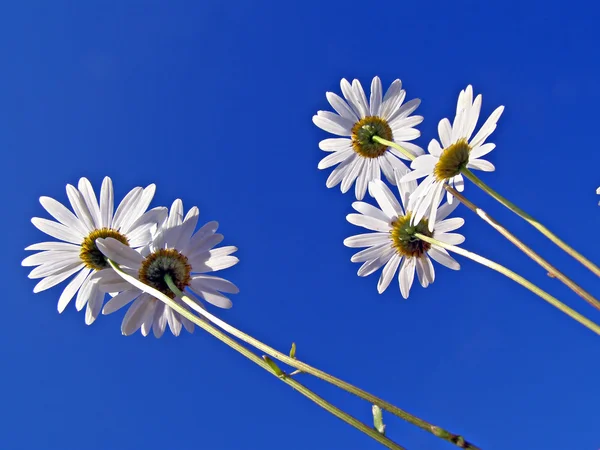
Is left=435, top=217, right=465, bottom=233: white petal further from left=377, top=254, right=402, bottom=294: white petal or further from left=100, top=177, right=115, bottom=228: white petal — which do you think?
left=100, top=177, right=115, bottom=228: white petal

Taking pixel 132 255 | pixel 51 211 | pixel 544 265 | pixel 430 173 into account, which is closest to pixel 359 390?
pixel 544 265

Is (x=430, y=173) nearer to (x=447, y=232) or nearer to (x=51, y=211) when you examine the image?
(x=447, y=232)

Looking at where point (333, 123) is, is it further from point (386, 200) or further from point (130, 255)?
point (130, 255)

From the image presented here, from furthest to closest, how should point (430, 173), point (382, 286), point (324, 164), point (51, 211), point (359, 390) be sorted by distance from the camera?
point (324, 164) → point (382, 286) → point (51, 211) → point (430, 173) → point (359, 390)

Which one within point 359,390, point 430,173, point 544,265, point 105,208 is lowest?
point 359,390

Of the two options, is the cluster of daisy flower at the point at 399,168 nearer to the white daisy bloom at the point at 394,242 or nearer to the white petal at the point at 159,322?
the white daisy bloom at the point at 394,242

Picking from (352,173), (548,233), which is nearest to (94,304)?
(548,233)
